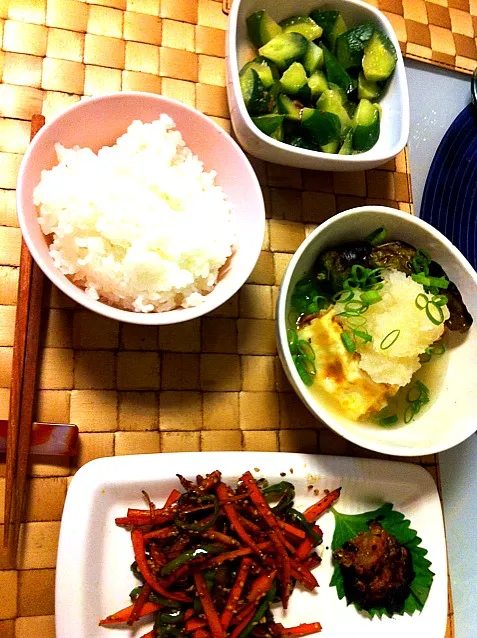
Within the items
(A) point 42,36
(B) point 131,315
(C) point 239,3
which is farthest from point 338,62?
(B) point 131,315

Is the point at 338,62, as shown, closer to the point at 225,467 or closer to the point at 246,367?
the point at 246,367

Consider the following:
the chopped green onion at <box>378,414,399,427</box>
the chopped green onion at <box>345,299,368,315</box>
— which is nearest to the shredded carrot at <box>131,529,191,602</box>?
the chopped green onion at <box>378,414,399,427</box>

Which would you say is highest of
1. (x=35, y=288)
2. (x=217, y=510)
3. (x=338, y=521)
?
(x=35, y=288)

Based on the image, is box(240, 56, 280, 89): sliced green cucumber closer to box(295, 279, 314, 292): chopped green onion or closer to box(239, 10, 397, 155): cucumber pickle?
box(239, 10, 397, 155): cucumber pickle

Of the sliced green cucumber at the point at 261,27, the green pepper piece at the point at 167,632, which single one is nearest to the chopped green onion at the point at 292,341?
the green pepper piece at the point at 167,632

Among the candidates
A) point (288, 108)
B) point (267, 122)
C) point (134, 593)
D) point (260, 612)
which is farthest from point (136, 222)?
point (260, 612)

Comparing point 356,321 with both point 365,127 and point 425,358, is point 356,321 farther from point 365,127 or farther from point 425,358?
point 365,127

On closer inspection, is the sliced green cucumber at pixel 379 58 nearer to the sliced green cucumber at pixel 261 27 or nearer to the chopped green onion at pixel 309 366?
the sliced green cucumber at pixel 261 27
